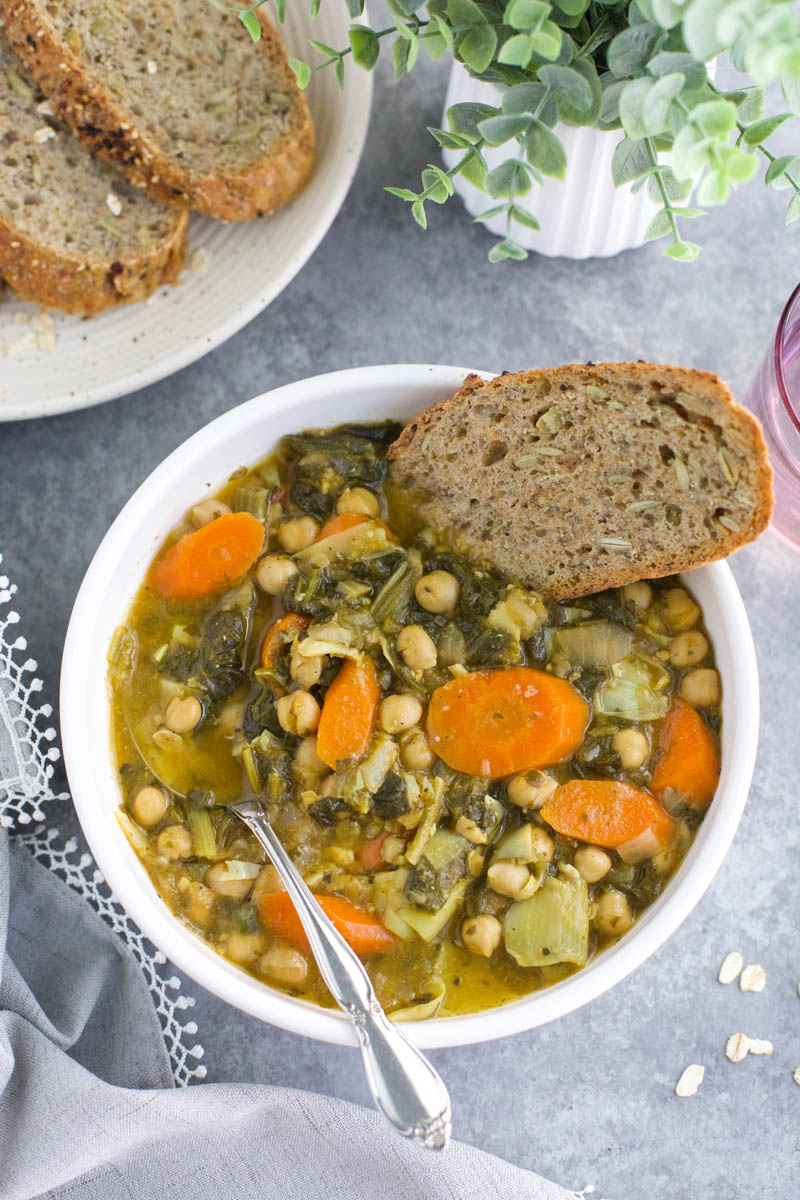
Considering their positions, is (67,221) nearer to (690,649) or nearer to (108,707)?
(108,707)

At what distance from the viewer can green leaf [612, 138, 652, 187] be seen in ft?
8.43

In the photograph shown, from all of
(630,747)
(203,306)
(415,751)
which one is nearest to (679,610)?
(630,747)

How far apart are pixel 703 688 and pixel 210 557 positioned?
138 centimetres

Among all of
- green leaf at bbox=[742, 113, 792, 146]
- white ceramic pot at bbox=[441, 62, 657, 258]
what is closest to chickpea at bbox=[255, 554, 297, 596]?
white ceramic pot at bbox=[441, 62, 657, 258]

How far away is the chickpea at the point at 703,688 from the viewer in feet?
9.75

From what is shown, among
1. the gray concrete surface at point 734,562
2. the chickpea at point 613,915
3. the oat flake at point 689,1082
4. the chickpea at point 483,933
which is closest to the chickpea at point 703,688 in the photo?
the chickpea at point 613,915

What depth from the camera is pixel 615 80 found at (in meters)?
2.57

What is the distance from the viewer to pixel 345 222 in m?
3.75

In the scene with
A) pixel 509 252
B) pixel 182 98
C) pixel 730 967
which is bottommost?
pixel 730 967

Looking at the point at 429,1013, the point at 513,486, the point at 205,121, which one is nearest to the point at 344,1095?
the point at 429,1013

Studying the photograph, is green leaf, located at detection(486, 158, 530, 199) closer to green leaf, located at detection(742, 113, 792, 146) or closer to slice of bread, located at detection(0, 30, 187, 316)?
green leaf, located at detection(742, 113, 792, 146)

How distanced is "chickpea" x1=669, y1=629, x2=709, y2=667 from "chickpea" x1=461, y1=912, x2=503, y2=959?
2.79 ft

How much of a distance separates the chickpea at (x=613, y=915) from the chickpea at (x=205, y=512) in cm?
148

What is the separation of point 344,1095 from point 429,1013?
2.48ft
